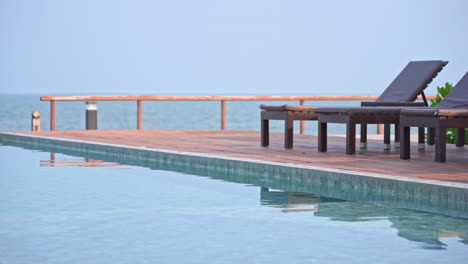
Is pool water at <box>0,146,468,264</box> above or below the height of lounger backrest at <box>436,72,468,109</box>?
below

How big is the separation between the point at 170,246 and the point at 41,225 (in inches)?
41.3

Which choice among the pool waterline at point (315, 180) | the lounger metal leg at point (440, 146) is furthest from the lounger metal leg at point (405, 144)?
the pool waterline at point (315, 180)

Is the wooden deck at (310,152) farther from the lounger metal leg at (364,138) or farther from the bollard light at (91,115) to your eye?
the bollard light at (91,115)

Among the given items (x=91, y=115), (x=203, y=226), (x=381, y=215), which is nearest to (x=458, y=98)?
(x=381, y=215)

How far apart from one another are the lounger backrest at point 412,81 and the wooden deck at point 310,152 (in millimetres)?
543

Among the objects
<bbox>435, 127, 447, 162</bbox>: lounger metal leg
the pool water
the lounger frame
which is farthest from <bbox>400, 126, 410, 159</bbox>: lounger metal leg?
the pool water

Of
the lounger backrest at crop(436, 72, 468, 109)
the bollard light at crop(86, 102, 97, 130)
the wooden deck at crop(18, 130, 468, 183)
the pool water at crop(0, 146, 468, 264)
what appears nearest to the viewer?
the pool water at crop(0, 146, 468, 264)

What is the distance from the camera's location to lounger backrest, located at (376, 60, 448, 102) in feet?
31.4

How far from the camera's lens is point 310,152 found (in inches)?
354

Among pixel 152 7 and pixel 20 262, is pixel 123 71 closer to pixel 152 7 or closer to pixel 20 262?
pixel 152 7

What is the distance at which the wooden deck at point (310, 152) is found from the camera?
7.05m

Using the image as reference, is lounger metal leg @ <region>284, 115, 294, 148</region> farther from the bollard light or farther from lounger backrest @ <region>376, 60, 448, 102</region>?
the bollard light

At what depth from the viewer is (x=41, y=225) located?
215 inches

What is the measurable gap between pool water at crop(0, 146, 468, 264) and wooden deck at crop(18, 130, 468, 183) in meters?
0.72
